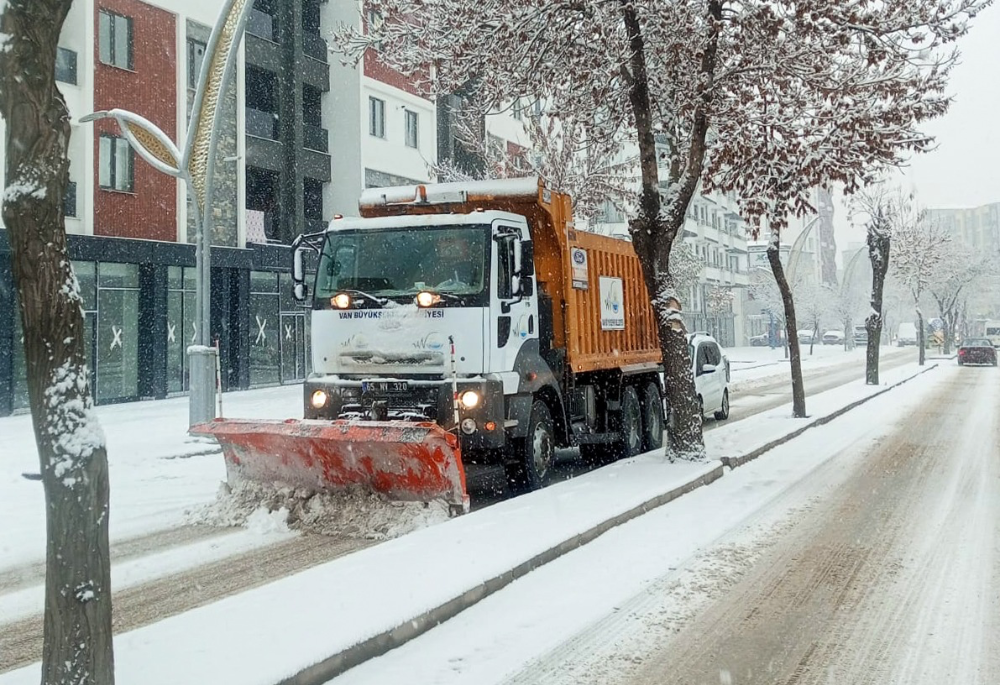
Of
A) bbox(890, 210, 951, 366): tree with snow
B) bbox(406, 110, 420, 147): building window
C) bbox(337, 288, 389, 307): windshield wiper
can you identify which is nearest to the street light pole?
bbox(337, 288, 389, 307): windshield wiper

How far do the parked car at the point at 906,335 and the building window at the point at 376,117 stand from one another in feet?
235

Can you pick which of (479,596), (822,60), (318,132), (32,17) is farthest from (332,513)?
(318,132)

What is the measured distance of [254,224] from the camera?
2731cm

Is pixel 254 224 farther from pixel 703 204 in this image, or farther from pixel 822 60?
pixel 703 204

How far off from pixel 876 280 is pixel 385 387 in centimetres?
2482

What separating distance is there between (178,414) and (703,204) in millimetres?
56530

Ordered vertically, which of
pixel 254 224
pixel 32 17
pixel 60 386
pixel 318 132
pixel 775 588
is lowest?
pixel 775 588

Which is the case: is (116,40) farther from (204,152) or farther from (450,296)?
(450,296)

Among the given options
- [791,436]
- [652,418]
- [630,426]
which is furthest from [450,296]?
[791,436]

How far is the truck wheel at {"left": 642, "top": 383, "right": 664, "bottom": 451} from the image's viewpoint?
44.9 ft

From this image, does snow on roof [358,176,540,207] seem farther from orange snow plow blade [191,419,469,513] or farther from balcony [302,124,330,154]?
balcony [302,124,330,154]

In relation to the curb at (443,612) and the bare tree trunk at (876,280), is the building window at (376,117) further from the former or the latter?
the curb at (443,612)

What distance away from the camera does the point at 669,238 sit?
12062 millimetres

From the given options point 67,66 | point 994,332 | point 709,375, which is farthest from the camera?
point 994,332
